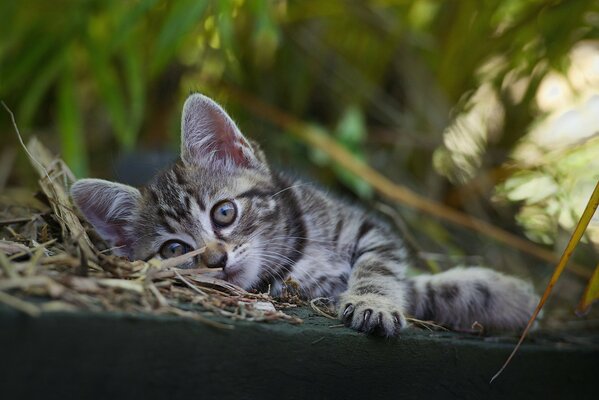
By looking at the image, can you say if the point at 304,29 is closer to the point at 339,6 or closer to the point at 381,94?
the point at 339,6

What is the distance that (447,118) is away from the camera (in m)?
3.58

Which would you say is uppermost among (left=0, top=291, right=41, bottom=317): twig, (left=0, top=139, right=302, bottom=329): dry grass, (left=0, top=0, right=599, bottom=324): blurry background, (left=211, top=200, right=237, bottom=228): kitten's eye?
(left=0, top=0, right=599, bottom=324): blurry background

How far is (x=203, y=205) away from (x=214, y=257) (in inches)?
10.4

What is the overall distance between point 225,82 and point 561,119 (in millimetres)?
1867

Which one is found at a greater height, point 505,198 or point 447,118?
point 447,118

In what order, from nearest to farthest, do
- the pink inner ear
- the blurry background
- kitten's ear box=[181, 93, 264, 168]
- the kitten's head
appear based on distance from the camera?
1. the kitten's head
2. kitten's ear box=[181, 93, 264, 168]
3. the pink inner ear
4. the blurry background

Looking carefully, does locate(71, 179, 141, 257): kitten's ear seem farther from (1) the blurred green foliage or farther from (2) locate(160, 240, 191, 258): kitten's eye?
(1) the blurred green foliage

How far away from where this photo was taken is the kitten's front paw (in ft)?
4.93

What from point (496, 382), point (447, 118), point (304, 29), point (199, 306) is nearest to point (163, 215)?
point (199, 306)

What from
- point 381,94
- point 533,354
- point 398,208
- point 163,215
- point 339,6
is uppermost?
point 339,6

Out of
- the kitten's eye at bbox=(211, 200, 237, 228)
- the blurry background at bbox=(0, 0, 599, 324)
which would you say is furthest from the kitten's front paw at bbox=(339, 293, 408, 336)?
the blurry background at bbox=(0, 0, 599, 324)

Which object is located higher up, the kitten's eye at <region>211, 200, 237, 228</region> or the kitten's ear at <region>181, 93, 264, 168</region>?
the kitten's ear at <region>181, 93, 264, 168</region>

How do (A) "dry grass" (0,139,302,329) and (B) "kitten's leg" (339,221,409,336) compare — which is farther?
(B) "kitten's leg" (339,221,409,336)

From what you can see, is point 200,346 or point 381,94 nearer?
point 200,346
